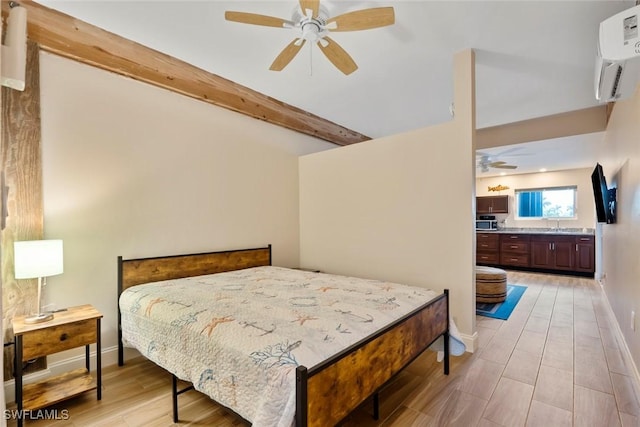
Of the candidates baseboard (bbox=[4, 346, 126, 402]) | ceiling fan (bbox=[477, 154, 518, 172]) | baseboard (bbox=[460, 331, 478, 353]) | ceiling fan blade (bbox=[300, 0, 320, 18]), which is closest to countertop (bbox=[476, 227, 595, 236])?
ceiling fan (bbox=[477, 154, 518, 172])

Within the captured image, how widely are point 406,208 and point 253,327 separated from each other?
217 centimetres

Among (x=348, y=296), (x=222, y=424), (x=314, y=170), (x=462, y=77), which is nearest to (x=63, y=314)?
(x=222, y=424)

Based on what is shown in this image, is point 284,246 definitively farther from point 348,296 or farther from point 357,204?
point 348,296

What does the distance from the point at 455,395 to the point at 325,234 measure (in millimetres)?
2423

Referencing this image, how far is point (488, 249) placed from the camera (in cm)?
737

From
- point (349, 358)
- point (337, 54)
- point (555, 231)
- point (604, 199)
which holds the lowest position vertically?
point (349, 358)

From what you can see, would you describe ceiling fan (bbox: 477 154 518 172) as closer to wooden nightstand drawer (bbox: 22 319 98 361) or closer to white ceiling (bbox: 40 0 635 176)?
white ceiling (bbox: 40 0 635 176)

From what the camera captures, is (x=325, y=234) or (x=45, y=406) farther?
(x=325, y=234)

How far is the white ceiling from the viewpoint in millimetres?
2455

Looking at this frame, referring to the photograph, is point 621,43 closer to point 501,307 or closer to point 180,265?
point 501,307

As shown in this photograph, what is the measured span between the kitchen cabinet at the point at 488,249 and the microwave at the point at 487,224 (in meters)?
0.42

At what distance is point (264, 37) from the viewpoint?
280 centimetres

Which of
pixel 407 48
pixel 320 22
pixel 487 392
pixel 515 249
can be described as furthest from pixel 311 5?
pixel 515 249

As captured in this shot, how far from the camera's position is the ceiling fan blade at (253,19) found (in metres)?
2.10
